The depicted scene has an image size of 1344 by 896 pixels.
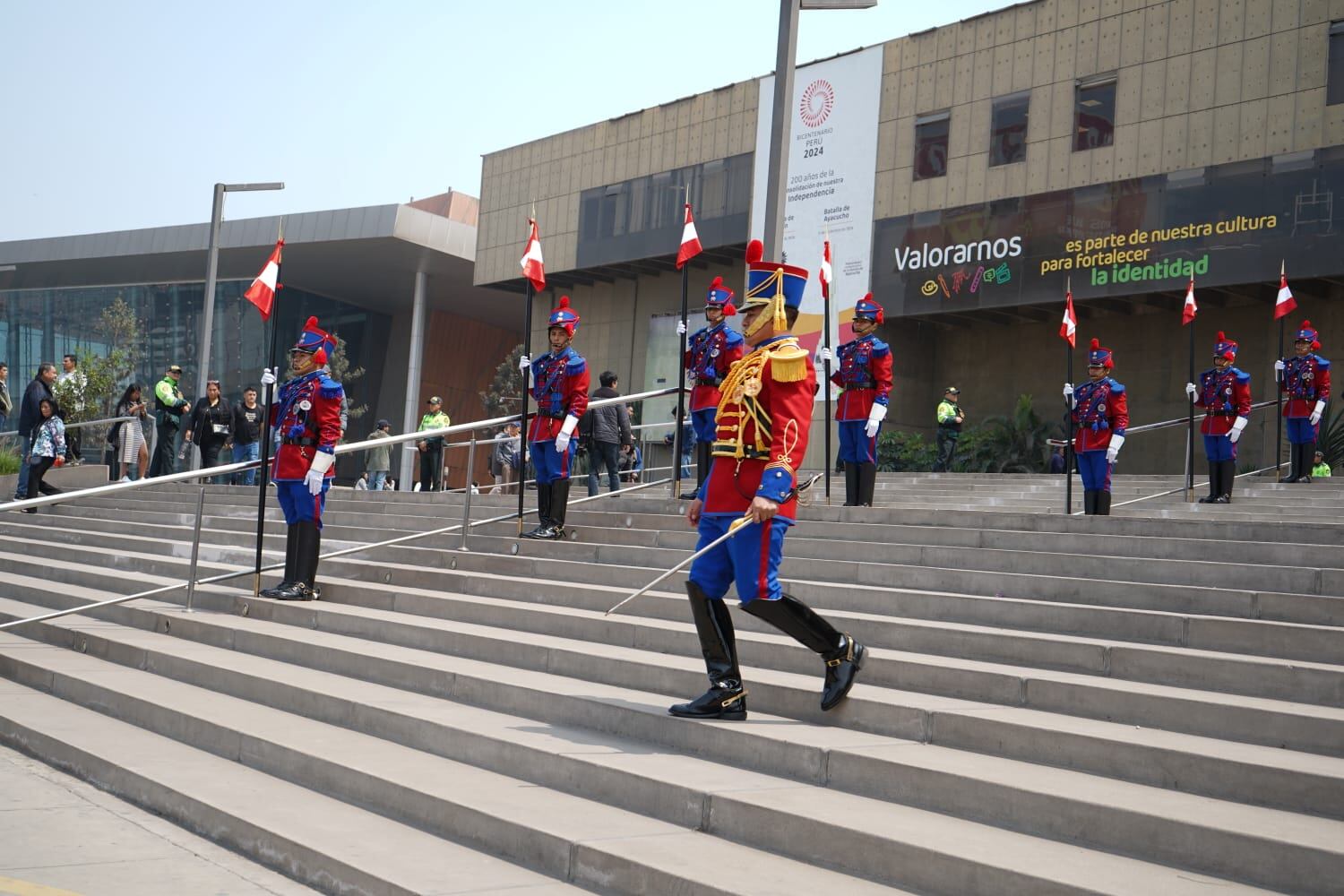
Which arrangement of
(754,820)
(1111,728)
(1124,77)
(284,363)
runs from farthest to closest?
(284,363) → (1124,77) → (1111,728) → (754,820)

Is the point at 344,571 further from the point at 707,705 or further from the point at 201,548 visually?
the point at 707,705

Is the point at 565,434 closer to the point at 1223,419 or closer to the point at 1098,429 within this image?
the point at 1098,429

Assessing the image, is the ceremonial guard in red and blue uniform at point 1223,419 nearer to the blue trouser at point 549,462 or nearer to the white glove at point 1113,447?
the white glove at point 1113,447

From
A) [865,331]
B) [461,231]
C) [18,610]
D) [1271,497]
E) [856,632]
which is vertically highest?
[461,231]

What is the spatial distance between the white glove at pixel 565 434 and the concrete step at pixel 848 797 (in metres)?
3.88

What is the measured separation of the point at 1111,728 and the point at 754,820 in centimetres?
170

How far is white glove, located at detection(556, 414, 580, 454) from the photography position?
10820 millimetres

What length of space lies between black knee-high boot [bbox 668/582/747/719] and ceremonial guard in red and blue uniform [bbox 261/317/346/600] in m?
4.98

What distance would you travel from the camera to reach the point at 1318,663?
239 inches

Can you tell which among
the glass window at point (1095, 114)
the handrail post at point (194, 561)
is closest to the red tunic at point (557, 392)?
the handrail post at point (194, 561)

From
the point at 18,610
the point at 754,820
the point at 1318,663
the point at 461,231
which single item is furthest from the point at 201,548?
the point at 461,231

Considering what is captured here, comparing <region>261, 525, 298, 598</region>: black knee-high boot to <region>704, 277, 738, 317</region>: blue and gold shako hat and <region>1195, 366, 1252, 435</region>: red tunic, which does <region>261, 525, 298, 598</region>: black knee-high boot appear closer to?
<region>704, 277, 738, 317</region>: blue and gold shako hat

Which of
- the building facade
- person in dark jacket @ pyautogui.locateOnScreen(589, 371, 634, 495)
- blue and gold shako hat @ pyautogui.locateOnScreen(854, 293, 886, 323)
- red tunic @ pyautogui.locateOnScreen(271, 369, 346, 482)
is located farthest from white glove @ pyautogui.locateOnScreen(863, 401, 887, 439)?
the building facade

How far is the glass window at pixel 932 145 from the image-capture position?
29.4 metres
